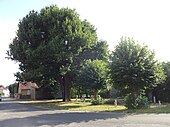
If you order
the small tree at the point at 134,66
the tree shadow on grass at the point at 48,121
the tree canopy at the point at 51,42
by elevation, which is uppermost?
the tree canopy at the point at 51,42

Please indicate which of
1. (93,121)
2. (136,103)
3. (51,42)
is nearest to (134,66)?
(136,103)

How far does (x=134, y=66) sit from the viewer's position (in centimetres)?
2311

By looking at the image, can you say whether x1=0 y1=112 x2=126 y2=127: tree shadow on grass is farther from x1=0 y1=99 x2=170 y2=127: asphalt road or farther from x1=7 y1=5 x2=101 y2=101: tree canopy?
x1=7 y1=5 x2=101 y2=101: tree canopy

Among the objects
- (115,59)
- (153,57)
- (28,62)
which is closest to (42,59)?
(28,62)

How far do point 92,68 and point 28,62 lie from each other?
8783 millimetres

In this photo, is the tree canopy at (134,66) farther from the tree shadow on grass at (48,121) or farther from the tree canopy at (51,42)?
the tree canopy at (51,42)

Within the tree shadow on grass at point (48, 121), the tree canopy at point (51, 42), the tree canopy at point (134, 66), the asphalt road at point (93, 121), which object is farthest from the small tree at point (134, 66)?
the tree canopy at point (51, 42)

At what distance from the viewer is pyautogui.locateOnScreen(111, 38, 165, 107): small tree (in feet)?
76.1

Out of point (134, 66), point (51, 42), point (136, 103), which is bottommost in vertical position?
point (136, 103)

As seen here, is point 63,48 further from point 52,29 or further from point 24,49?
Answer: point 24,49

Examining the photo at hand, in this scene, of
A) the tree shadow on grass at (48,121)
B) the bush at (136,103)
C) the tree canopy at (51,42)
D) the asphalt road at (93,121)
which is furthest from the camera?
the tree canopy at (51,42)

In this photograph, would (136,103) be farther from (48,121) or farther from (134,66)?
→ (48,121)

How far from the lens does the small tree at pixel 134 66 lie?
23.2 metres

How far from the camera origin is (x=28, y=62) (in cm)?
3806
